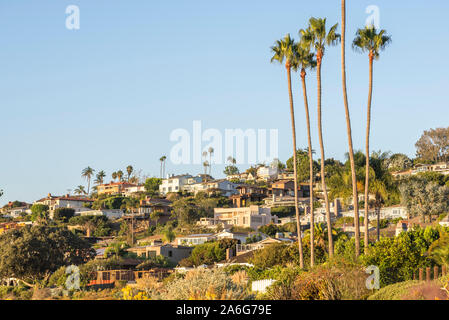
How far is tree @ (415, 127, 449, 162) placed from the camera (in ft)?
531

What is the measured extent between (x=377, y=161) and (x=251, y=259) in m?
16.4

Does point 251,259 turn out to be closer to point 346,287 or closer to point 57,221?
point 346,287

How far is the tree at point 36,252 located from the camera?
62.1 m

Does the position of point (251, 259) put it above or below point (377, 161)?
below

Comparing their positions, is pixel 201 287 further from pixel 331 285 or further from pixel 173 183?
pixel 173 183

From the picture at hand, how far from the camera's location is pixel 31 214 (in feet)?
479

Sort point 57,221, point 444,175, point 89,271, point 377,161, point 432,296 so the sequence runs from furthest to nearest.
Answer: point 57,221 → point 444,175 → point 89,271 → point 377,161 → point 432,296

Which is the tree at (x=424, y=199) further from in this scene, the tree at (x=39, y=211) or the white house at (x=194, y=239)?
the tree at (x=39, y=211)

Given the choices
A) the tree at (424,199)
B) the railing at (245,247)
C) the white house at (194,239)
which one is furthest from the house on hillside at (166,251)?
the tree at (424,199)

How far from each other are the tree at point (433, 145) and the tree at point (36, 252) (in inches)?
4523

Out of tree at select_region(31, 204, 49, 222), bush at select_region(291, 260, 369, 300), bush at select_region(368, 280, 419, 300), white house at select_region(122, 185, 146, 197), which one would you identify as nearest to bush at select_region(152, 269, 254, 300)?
bush at select_region(291, 260, 369, 300)

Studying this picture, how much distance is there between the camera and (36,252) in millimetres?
64000
